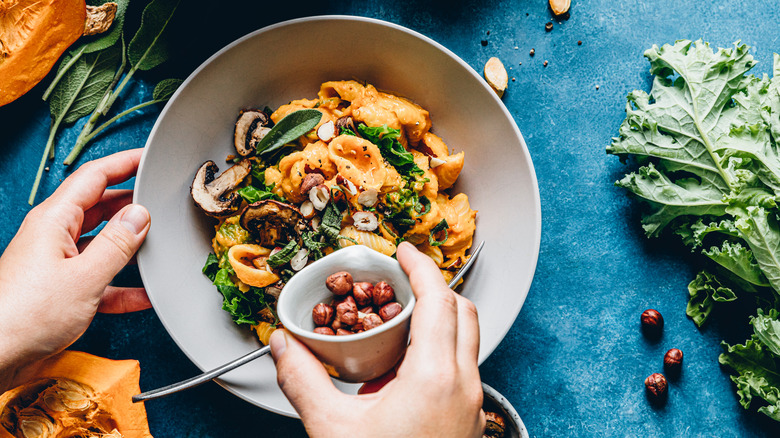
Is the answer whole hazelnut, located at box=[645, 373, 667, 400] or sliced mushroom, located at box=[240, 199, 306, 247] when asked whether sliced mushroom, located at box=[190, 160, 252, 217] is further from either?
whole hazelnut, located at box=[645, 373, 667, 400]

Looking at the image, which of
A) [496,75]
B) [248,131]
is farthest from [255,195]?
[496,75]

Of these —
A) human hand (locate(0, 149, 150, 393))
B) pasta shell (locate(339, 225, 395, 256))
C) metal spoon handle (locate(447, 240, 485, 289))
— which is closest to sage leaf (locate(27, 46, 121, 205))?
human hand (locate(0, 149, 150, 393))

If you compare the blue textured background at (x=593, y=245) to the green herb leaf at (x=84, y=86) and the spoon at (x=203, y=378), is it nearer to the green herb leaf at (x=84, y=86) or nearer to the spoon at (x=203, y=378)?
the spoon at (x=203, y=378)

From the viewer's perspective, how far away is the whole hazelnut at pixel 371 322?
156cm

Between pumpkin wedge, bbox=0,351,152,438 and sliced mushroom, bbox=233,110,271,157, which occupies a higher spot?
sliced mushroom, bbox=233,110,271,157

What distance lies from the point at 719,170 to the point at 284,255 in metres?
1.72

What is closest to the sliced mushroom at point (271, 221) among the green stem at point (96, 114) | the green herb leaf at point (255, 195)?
the green herb leaf at point (255, 195)

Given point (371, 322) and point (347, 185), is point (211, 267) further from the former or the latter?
point (371, 322)

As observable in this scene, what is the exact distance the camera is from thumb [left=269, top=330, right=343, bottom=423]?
139 centimetres

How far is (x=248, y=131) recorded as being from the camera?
2037mm

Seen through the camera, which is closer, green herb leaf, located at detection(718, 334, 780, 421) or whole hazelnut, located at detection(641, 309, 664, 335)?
green herb leaf, located at detection(718, 334, 780, 421)

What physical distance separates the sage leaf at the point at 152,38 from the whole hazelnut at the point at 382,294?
4.30ft

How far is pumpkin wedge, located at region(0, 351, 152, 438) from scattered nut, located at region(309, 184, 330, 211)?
0.91 m

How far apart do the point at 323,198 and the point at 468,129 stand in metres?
0.65
